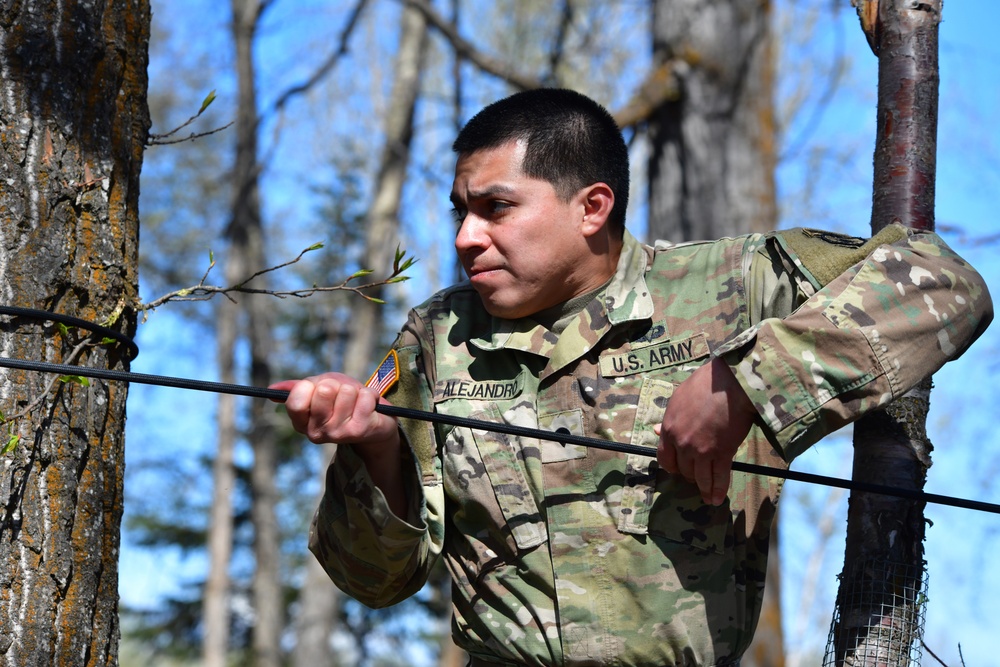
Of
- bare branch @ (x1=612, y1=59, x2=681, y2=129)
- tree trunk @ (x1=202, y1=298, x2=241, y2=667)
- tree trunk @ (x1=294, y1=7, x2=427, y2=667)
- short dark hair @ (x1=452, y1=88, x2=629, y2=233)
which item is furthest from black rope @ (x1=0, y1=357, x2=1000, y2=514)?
tree trunk @ (x1=202, y1=298, x2=241, y2=667)

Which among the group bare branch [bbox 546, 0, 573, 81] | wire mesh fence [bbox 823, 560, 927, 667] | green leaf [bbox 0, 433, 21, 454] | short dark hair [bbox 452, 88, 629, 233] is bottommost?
wire mesh fence [bbox 823, 560, 927, 667]

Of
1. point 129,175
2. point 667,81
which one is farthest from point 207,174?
point 129,175

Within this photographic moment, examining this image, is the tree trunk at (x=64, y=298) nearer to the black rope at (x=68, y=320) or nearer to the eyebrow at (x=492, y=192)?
the black rope at (x=68, y=320)

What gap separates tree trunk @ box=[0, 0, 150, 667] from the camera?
2234mm

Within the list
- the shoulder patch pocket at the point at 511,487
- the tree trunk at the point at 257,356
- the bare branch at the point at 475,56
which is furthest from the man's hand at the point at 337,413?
the tree trunk at the point at 257,356

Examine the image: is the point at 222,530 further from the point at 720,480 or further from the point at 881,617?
the point at 720,480

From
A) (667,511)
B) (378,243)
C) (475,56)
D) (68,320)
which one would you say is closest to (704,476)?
(667,511)

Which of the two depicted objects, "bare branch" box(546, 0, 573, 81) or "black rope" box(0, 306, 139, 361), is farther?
"bare branch" box(546, 0, 573, 81)

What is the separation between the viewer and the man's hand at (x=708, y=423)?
2.17 m

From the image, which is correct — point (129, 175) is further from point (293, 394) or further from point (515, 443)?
point (515, 443)

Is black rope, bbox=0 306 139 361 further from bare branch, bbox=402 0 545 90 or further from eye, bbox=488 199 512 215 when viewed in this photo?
bare branch, bbox=402 0 545 90

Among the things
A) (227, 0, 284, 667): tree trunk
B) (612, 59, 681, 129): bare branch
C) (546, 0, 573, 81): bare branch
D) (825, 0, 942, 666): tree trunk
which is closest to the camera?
(825, 0, 942, 666): tree trunk

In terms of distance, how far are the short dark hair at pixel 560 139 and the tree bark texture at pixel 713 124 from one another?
3.38 m

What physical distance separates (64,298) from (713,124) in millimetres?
5019
